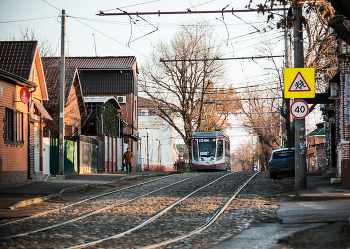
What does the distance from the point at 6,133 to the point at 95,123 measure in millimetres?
18459

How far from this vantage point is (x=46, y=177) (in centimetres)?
2348

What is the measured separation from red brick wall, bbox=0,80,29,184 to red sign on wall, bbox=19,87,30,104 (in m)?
0.41

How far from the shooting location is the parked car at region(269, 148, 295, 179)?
25641mm

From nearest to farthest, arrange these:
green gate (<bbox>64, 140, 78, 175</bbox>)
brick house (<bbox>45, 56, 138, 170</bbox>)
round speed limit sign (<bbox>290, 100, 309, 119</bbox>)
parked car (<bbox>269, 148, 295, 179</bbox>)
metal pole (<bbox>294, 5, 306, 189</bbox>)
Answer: round speed limit sign (<bbox>290, 100, 309, 119</bbox>) < metal pole (<bbox>294, 5, 306, 189</bbox>) < parked car (<bbox>269, 148, 295, 179</bbox>) < green gate (<bbox>64, 140, 78, 175</bbox>) < brick house (<bbox>45, 56, 138, 170</bbox>)

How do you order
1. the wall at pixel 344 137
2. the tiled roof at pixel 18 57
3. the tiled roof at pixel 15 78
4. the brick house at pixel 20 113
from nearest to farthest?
the wall at pixel 344 137 → the tiled roof at pixel 15 78 → the brick house at pixel 20 113 → the tiled roof at pixel 18 57

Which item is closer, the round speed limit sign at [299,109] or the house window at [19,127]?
the round speed limit sign at [299,109]

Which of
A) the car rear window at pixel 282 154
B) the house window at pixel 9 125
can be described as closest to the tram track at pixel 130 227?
the house window at pixel 9 125

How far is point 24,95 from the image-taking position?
21.4 meters

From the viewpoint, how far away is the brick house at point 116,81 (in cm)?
5269

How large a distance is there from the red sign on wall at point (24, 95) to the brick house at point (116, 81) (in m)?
30.6

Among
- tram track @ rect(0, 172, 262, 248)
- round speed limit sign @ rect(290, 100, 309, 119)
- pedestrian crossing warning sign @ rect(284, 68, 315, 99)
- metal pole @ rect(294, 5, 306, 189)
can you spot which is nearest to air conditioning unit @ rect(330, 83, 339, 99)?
metal pole @ rect(294, 5, 306, 189)

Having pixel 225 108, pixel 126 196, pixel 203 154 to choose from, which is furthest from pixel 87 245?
pixel 225 108

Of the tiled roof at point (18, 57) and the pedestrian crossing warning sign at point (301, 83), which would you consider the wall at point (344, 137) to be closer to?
the pedestrian crossing warning sign at point (301, 83)

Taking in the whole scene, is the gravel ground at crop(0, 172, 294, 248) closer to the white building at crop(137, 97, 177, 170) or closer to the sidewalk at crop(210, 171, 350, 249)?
the sidewalk at crop(210, 171, 350, 249)
